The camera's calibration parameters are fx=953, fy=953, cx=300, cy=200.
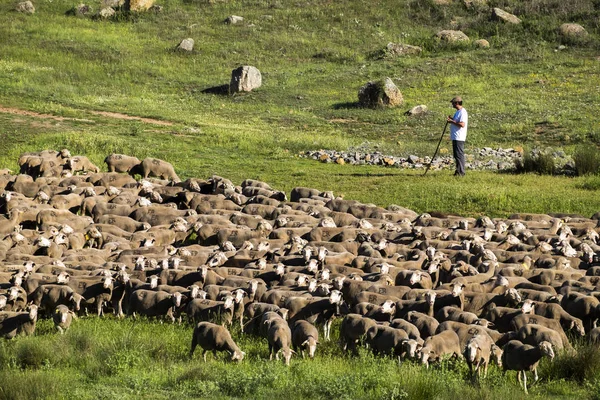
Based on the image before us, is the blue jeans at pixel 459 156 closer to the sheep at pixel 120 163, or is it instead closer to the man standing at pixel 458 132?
the man standing at pixel 458 132

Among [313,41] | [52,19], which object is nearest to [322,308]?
[313,41]

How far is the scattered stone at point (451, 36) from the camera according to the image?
53844 millimetres

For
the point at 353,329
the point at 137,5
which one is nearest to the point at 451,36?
the point at 137,5

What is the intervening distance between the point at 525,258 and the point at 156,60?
120 feet

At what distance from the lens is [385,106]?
43.1 metres

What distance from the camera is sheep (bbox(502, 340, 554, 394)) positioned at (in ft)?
41.8

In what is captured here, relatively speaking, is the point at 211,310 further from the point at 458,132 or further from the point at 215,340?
the point at 458,132

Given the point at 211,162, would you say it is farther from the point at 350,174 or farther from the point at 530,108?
the point at 530,108

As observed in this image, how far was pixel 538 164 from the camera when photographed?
94.2 feet

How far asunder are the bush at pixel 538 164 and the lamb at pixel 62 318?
17.5 metres

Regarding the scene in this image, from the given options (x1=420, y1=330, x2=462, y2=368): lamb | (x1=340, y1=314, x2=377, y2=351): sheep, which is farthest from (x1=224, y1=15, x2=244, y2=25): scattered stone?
(x1=420, y1=330, x2=462, y2=368): lamb

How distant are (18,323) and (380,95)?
3018cm

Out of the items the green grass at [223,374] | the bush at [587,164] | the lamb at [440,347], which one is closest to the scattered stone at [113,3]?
the bush at [587,164]

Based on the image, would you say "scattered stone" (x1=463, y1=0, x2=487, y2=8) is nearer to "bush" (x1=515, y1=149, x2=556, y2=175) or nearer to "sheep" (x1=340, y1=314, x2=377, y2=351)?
"bush" (x1=515, y1=149, x2=556, y2=175)
